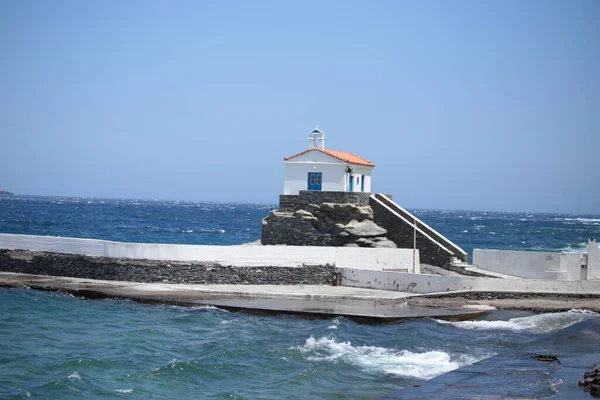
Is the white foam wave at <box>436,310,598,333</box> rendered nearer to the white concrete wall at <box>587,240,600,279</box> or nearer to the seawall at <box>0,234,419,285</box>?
the white concrete wall at <box>587,240,600,279</box>

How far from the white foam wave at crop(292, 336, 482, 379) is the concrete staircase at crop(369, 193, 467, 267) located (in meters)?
11.7

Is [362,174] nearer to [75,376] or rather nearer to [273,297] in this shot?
[273,297]

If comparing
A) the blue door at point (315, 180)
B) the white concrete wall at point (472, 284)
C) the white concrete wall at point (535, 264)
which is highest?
the blue door at point (315, 180)

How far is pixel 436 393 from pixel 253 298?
11.5m

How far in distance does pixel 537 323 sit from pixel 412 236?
31.5 feet

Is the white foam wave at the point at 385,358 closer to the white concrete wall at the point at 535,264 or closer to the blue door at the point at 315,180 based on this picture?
the white concrete wall at the point at 535,264

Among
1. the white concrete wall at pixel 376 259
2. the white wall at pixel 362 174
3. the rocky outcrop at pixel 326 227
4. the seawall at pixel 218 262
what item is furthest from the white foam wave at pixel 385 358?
the white wall at pixel 362 174

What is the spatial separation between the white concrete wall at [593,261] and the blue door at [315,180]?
11.2m

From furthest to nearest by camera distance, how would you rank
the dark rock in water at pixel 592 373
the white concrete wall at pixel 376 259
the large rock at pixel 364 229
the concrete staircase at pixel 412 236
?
the large rock at pixel 364 229, the concrete staircase at pixel 412 236, the white concrete wall at pixel 376 259, the dark rock in water at pixel 592 373

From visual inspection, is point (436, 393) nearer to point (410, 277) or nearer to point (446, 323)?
point (446, 323)

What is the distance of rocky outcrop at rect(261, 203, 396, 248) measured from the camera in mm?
30555

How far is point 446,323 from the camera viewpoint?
21172 mm

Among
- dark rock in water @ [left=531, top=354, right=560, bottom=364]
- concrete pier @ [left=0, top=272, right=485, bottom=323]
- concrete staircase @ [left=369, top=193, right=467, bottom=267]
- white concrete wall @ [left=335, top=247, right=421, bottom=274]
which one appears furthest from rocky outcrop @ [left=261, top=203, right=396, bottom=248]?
dark rock in water @ [left=531, top=354, right=560, bottom=364]

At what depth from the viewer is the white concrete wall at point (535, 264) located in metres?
25.9
